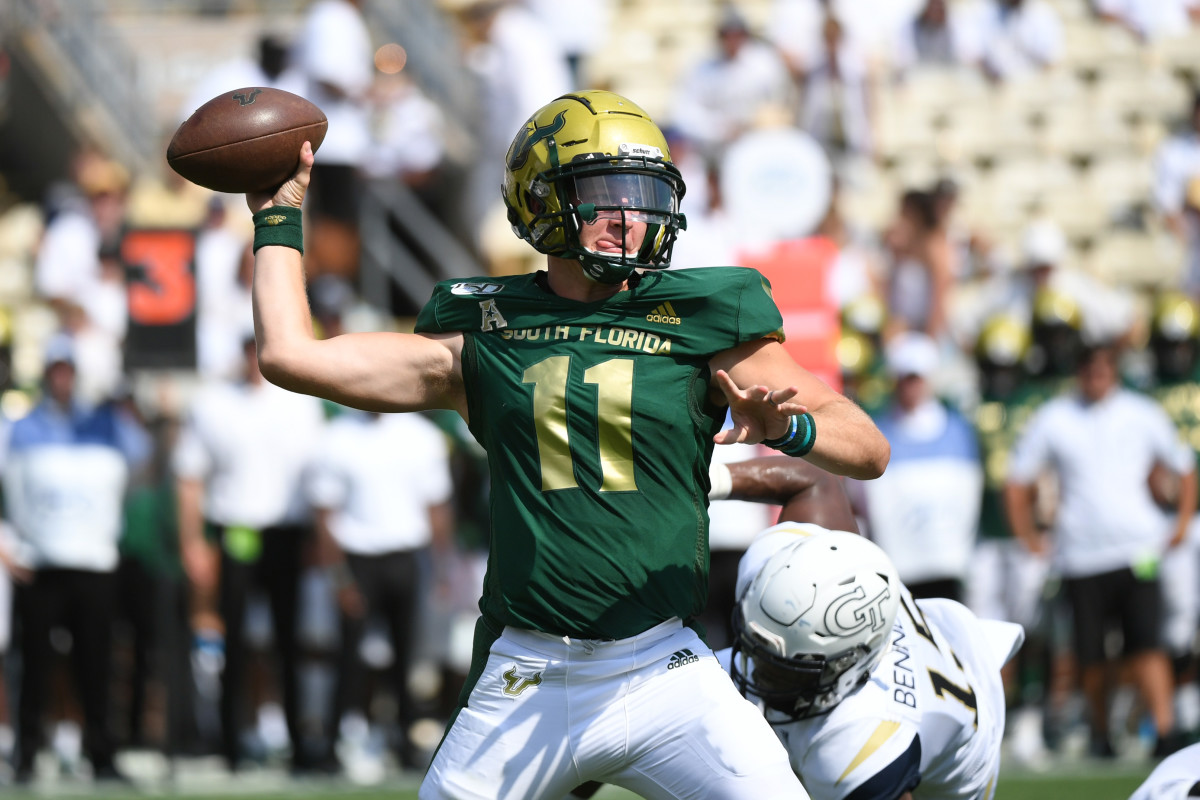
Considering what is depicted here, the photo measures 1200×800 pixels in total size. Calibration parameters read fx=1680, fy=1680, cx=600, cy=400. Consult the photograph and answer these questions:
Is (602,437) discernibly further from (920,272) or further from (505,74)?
(505,74)

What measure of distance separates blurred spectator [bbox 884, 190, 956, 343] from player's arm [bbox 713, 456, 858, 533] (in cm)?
561

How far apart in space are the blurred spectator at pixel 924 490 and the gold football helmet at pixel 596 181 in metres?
5.02

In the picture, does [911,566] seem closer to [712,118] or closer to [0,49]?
[712,118]

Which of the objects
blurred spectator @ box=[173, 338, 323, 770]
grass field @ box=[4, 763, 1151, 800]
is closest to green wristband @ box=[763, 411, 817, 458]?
grass field @ box=[4, 763, 1151, 800]

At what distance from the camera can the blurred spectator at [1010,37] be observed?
12867 mm

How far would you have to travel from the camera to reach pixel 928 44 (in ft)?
42.1

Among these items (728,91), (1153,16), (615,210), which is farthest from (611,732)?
(1153,16)

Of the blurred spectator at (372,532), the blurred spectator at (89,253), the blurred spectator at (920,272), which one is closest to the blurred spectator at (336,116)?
the blurred spectator at (89,253)

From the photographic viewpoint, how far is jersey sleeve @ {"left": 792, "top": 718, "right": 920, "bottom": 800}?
12.9 feet

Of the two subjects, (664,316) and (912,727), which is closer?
(664,316)

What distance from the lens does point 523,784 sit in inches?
139

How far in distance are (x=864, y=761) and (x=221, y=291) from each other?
6.66 metres

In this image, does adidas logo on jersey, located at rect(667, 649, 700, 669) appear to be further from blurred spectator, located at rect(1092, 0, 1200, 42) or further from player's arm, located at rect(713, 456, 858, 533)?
blurred spectator, located at rect(1092, 0, 1200, 42)

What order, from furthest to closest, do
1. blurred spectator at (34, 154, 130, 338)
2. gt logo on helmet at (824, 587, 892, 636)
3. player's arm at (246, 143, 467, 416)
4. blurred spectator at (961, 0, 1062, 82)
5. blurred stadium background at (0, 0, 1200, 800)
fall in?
blurred spectator at (961, 0, 1062, 82), blurred stadium background at (0, 0, 1200, 800), blurred spectator at (34, 154, 130, 338), gt logo on helmet at (824, 587, 892, 636), player's arm at (246, 143, 467, 416)
